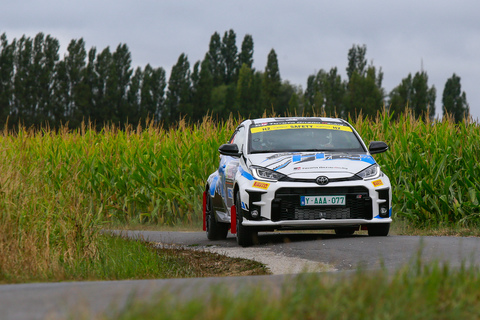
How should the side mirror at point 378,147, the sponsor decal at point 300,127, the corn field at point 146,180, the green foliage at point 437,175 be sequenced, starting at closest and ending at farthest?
the corn field at point 146,180, the side mirror at point 378,147, the sponsor decal at point 300,127, the green foliage at point 437,175

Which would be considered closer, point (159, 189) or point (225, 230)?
point (225, 230)

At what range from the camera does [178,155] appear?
19.0 meters

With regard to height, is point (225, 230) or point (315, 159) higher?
point (315, 159)

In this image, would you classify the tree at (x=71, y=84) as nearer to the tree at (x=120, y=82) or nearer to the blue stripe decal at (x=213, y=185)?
the tree at (x=120, y=82)

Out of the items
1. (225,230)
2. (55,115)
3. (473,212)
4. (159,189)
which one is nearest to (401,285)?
(225,230)

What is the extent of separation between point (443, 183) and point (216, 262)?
5831mm

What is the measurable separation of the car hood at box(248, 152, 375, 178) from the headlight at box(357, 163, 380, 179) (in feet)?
0.15

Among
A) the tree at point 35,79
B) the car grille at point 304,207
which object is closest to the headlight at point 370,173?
the car grille at point 304,207

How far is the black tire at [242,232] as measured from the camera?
37.8 ft

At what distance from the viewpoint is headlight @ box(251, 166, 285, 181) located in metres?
11.2

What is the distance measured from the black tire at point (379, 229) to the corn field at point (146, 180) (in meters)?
2.96

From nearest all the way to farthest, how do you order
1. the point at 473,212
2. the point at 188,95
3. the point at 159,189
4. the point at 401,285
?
the point at 401,285 < the point at 473,212 < the point at 159,189 < the point at 188,95

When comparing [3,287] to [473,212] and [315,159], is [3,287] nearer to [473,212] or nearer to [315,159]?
[315,159]

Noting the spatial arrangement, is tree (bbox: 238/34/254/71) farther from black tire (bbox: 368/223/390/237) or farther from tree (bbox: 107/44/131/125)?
black tire (bbox: 368/223/390/237)
